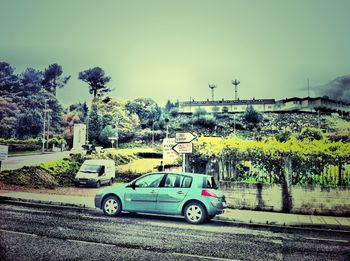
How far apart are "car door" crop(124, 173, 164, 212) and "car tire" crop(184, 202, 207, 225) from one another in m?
0.51

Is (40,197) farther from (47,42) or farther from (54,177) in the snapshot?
(47,42)

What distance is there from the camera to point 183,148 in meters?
5.80

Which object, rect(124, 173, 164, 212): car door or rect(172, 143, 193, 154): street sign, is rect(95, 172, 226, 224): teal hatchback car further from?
rect(172, 143, 193, 154): street sign

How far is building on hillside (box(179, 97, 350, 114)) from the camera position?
547 cm

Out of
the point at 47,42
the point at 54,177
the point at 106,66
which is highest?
the point at 47,42

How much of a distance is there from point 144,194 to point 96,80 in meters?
2.16

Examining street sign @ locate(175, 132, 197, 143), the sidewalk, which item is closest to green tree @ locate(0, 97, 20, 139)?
the sidewalk

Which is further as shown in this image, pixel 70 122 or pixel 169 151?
pixel 70 122

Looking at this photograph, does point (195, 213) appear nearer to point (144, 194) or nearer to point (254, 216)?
point (144, 194)

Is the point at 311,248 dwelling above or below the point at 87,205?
below

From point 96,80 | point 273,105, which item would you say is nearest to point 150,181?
point 96,80

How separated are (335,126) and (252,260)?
97.0 inches

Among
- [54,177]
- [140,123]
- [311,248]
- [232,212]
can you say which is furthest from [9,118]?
[311,248]

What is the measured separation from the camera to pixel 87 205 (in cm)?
605
